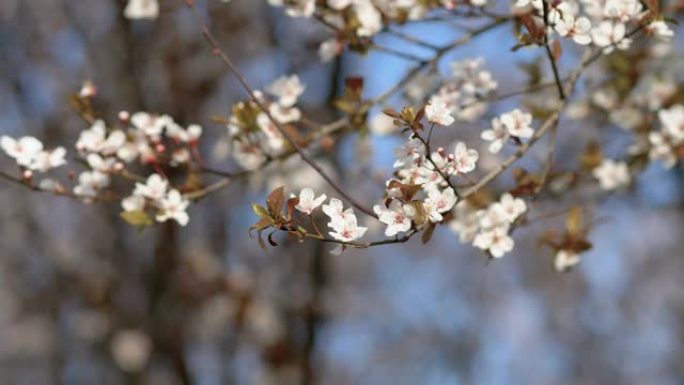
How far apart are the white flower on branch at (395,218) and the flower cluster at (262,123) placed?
0.59m

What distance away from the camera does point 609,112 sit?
2723 millimetres

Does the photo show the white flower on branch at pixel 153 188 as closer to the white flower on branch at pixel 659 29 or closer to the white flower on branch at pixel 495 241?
the white flower on branch at pixel 495 241

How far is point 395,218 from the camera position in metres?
1.54

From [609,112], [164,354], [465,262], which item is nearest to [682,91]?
[609,112]

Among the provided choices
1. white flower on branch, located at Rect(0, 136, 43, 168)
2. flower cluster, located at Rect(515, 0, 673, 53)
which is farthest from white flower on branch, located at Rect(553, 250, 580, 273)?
white flower on branch, located at Rect(0, 136, 43, 168)

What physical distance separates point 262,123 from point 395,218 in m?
0.66

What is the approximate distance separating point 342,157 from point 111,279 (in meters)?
→ 1.99

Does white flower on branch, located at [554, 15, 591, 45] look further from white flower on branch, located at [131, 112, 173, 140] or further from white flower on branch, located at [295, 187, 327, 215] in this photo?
white flower on branch, located at [131, 112, 173, 140]

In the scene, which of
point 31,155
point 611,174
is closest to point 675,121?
point 611,174

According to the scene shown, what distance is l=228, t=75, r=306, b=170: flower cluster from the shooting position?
2.06 m

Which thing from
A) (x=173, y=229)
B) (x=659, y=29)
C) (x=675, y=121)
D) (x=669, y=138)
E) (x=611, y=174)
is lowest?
(x=173, y=229)

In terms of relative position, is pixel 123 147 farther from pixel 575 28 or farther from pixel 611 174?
pixel 611 174

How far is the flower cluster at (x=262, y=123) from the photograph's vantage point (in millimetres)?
2064

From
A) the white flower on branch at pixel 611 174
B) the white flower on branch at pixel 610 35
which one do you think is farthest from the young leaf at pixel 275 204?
the white flower on branch at pixel 611 174
